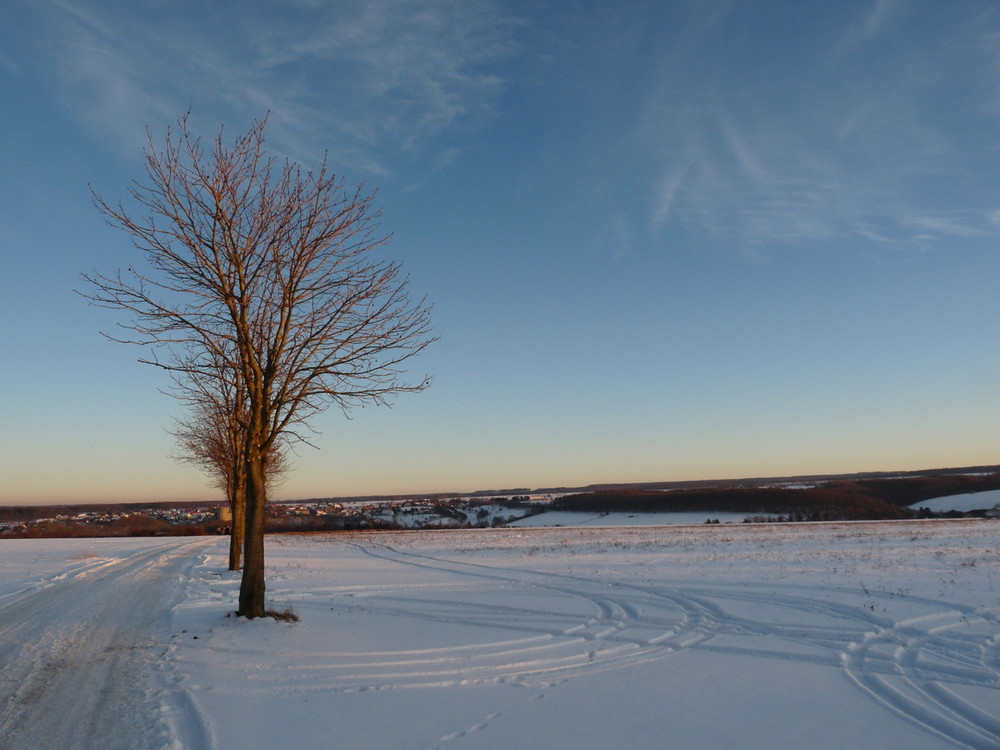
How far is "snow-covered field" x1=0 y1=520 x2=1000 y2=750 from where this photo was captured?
5.73 m

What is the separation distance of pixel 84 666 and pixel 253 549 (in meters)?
3.28

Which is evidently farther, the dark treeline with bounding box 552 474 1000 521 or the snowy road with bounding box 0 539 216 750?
the dark treeline with bounding box 552 474 1000 521

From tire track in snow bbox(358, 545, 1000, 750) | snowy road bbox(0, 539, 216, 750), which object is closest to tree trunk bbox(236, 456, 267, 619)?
snowy road bbox(0, 539, 216, 750)

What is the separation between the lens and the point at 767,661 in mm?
8227

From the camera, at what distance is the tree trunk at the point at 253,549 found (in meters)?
11.0

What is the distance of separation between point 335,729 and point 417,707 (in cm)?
88

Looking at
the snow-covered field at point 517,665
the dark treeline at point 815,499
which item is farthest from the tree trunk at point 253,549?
the dark treeline at point 815,499

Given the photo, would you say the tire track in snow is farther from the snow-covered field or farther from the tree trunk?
the tree trunk

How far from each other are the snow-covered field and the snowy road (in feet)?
0.12

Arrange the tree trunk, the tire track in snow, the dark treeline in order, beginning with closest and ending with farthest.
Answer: the tire track in snow → the tree trunk → the dark treeline

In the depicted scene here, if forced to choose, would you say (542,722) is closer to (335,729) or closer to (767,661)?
(335,729)

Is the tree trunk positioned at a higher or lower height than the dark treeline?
higher

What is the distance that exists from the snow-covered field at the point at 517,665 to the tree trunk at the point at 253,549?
50 centimetres

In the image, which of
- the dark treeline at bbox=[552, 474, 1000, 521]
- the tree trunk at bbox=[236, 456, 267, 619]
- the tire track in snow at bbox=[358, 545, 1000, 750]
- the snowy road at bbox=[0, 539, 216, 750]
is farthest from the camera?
the dark treeline at bbox=[552, 474, 1000, 521]
